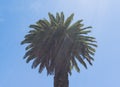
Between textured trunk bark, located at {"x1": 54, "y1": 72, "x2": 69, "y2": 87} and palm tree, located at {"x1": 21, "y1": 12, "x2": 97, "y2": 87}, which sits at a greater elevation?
palm tree, located at {"x1": 21, "y1": 12, "x2": 97, "y2": 87}

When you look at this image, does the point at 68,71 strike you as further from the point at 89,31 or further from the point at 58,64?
the point at 89,31

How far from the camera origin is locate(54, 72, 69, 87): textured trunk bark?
5953 centimetres

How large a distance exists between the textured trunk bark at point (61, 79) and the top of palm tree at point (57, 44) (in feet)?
3.35

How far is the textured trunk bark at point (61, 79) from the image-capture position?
59.5m

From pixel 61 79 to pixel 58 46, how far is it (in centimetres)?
470

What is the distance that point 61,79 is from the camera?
59.7 meters

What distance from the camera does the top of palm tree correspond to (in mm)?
60844

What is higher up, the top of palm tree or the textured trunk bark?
the top of palm tree

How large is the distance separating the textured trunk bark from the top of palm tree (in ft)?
3.35

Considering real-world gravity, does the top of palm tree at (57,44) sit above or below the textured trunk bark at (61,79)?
→ above

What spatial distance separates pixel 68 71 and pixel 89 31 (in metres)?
7.05

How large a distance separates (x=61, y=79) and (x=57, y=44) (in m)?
5.02

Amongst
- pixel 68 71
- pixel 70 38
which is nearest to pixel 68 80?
pixel 68 71

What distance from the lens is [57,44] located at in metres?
61.1
